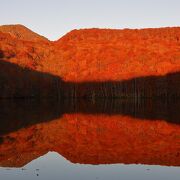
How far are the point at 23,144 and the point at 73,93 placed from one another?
2690 inches

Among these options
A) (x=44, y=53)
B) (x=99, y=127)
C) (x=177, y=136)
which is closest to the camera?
(x=177, y=136)

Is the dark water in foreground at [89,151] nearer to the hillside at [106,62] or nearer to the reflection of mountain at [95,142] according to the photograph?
the reflection of mountain at [95,142]

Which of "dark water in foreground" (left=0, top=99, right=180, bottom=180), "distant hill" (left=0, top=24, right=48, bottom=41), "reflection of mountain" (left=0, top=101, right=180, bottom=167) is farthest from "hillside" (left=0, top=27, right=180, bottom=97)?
"distant hill" (left=0, top=24, right=48, bottom=41)

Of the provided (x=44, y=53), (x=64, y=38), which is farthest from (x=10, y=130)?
(x=64, y=38)

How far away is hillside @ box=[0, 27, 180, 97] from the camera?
87000 mm

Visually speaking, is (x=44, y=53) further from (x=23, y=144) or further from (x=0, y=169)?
(x=0, y=169)

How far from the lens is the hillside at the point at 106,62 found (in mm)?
87000

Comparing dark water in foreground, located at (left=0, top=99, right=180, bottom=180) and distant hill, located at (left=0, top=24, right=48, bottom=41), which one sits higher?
distant hill, located at (left=0, top=24, right=48, bottom=41)

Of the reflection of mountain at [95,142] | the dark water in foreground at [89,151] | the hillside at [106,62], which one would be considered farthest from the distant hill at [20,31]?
the dark water in foreground at [89,151]

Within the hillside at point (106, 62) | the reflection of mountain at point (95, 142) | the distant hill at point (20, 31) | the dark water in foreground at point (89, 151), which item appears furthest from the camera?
the distant hill at point (20, 31)

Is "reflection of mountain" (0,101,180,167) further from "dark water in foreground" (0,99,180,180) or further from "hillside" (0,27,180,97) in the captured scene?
"hillside" (0,27,180,97)

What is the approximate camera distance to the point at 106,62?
91375mm

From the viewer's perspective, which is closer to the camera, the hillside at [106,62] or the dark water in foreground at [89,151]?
the dark water in foreground at [89,151]

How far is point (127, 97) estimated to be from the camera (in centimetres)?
8588
